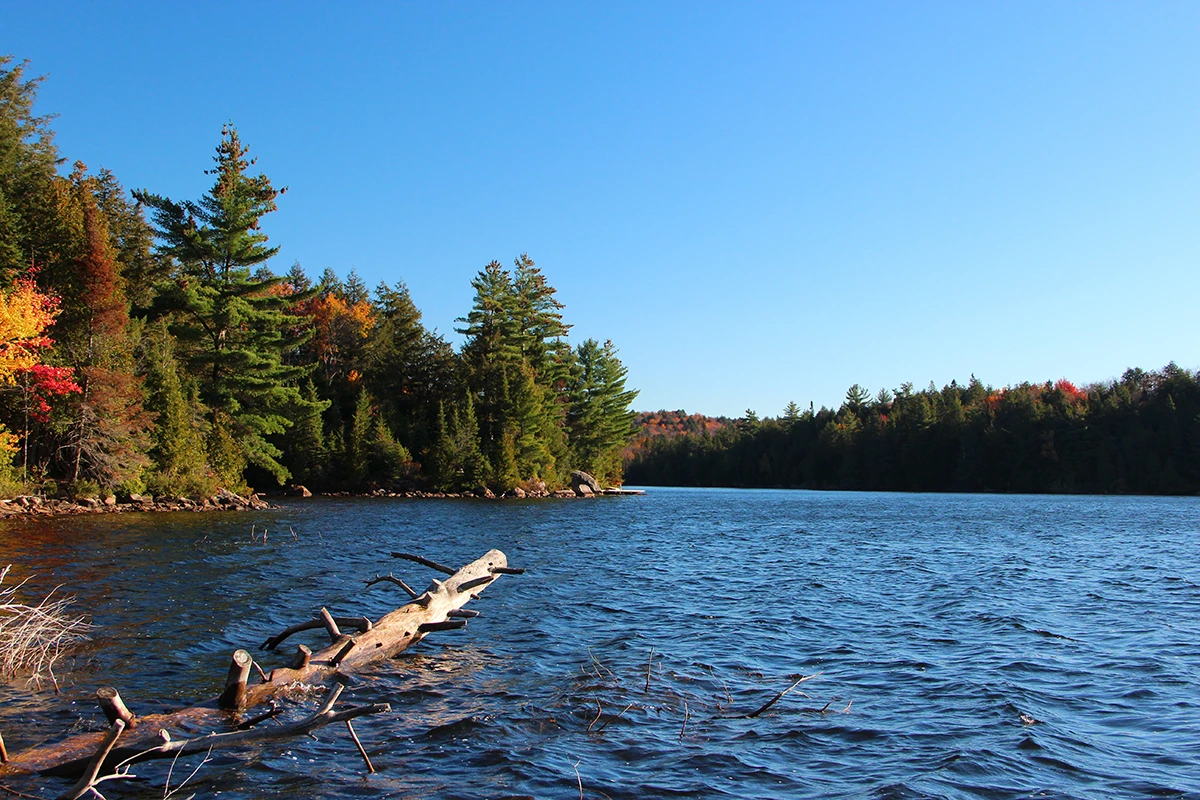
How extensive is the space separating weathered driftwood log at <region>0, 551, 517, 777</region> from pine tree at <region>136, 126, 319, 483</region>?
36941 mm

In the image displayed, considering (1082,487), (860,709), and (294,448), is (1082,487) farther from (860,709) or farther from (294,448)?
(860,709)

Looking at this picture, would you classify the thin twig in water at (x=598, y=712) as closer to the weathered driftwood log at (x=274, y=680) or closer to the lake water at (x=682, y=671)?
the lake water at (x=682, y=671)

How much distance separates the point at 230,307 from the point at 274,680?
43.4m

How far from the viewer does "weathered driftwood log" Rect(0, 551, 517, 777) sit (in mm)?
6926

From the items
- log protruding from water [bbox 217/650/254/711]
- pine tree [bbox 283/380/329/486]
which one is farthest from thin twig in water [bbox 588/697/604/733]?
pine tree [bbox 283/380/329/486]

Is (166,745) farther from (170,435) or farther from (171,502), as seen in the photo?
(170,435)

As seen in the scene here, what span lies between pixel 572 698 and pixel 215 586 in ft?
35.1

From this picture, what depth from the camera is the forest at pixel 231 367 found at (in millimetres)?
34688

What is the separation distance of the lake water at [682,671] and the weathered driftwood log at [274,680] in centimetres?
32

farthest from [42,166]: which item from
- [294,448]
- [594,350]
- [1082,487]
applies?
[1082,487]

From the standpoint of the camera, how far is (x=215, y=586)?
1739cm

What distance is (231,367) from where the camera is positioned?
4875cm

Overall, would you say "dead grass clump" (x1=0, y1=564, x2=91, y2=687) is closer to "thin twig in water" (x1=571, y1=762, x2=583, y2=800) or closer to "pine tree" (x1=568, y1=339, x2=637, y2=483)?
"thin twig in water" (x1=571, y1=762, x2=583, y2=800)

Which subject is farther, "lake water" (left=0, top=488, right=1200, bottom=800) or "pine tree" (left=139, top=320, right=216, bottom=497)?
"pine tree" (left=139, top=320, right=216, bottom=497)
